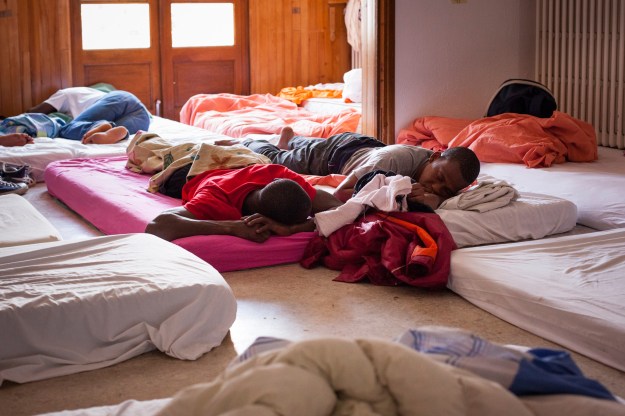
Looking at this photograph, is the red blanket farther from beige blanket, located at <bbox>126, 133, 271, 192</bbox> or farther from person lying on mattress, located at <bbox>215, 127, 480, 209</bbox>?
beige blanket, located at <bbox>126, 133, 271, 192</bbox>

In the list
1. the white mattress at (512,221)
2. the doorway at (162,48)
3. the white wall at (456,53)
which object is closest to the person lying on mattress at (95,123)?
the doorway at (162,48)

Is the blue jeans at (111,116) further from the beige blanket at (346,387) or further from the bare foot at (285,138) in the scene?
the beige blanket at (346,387)

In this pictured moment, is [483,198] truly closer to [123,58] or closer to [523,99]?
[523,99]

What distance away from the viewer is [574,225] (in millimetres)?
3752

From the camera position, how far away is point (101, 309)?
2.44m

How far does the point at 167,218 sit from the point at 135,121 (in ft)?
10.1

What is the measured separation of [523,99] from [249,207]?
249cm

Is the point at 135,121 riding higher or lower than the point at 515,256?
higher

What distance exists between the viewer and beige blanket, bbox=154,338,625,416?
109cm

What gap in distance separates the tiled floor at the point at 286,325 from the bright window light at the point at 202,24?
515cm

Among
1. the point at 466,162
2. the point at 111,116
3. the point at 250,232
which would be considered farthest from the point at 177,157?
the point at 111,116

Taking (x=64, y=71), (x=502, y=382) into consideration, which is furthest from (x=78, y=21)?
(x=502, y=382)

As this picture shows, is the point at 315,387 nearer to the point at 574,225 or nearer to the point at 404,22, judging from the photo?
the point at 574,225

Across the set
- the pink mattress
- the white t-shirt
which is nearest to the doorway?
the white t-shirt
